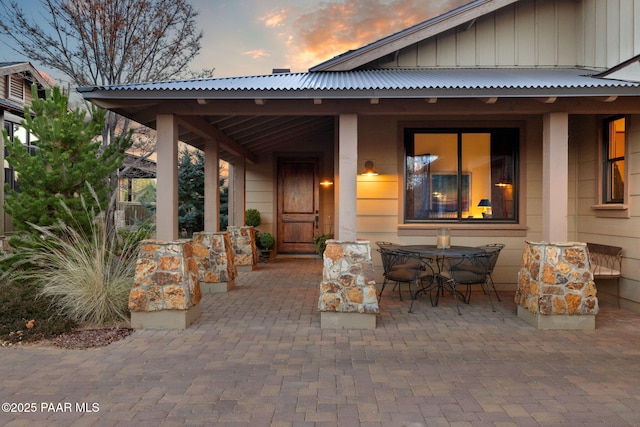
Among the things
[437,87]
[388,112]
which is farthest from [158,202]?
[437,87]

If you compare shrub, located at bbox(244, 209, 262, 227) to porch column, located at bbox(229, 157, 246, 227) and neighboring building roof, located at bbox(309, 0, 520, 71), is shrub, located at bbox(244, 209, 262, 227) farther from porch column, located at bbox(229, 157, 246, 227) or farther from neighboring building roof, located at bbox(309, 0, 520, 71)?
neighboring building roof, located at bbox(309, 0, 520, 71)

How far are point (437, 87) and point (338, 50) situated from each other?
33.8 feet

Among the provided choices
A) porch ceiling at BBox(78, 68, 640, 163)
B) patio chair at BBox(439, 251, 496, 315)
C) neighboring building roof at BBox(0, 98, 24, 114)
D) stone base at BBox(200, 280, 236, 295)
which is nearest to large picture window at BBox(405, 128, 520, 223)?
porch ceiling at BBox(78, 68, 640, 163)

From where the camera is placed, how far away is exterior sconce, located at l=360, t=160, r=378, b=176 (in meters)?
6.59

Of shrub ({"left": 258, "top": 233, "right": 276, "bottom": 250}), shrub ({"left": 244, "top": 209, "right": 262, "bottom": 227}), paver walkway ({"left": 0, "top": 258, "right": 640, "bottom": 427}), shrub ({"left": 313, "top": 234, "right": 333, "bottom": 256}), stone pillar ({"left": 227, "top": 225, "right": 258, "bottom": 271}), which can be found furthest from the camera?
shrub ({"left": 244, "top": 209, "right": 262, "bottom": 227})

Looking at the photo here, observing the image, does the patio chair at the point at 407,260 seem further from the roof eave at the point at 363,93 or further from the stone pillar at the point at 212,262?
the stone pillar at the point at 212,262

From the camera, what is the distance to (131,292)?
4652mm

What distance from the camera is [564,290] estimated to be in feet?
15.0

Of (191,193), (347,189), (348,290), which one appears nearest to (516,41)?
(347,189)

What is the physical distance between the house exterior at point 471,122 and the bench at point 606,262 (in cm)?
9

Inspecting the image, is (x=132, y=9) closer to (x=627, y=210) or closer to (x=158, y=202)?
(x=158, y=202)

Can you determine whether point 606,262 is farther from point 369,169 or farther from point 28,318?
point 28,318

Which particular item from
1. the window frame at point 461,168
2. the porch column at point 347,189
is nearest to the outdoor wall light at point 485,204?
the window frame at point 461,168

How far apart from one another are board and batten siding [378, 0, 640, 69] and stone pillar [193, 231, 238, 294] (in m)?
3.81
